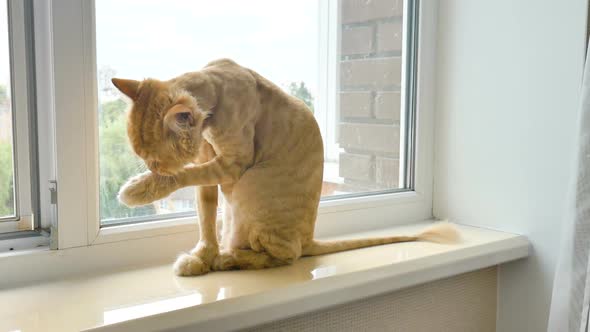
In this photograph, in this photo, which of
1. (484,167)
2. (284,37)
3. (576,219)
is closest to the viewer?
(576,219)

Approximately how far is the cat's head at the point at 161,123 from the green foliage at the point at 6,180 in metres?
0.23

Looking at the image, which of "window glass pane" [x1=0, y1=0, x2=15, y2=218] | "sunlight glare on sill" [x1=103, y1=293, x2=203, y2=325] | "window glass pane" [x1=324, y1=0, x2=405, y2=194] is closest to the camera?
"sunlight glare on sill" [x1=103, y1=293, x2=203, y2=325]

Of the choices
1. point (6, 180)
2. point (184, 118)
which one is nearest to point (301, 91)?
point (184, 118)

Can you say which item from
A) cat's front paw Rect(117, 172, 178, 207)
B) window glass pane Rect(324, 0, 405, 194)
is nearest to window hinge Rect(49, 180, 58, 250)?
cat's front paw Rect(117, 172, 178, 207)

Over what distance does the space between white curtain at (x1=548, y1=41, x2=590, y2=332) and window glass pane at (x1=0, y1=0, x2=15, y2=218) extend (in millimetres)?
911

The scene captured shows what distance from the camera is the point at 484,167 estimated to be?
4.08 feet

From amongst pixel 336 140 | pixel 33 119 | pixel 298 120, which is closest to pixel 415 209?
pixel 336 140

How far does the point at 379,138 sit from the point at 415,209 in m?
0.19

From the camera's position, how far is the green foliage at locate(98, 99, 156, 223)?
0.91 m

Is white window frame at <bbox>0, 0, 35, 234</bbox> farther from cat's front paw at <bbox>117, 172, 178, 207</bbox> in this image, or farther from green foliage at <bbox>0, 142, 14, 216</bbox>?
cat's front paw at <bbox>117, 172, 178, 207</bbox>

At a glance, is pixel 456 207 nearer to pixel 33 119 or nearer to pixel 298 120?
pixel 298 120

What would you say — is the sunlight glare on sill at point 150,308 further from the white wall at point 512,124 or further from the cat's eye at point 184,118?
the white wall at point 512,124

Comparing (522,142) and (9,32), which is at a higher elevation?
(9,32)

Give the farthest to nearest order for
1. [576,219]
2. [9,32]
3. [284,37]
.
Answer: [284,37], [576,219], [9,32]
